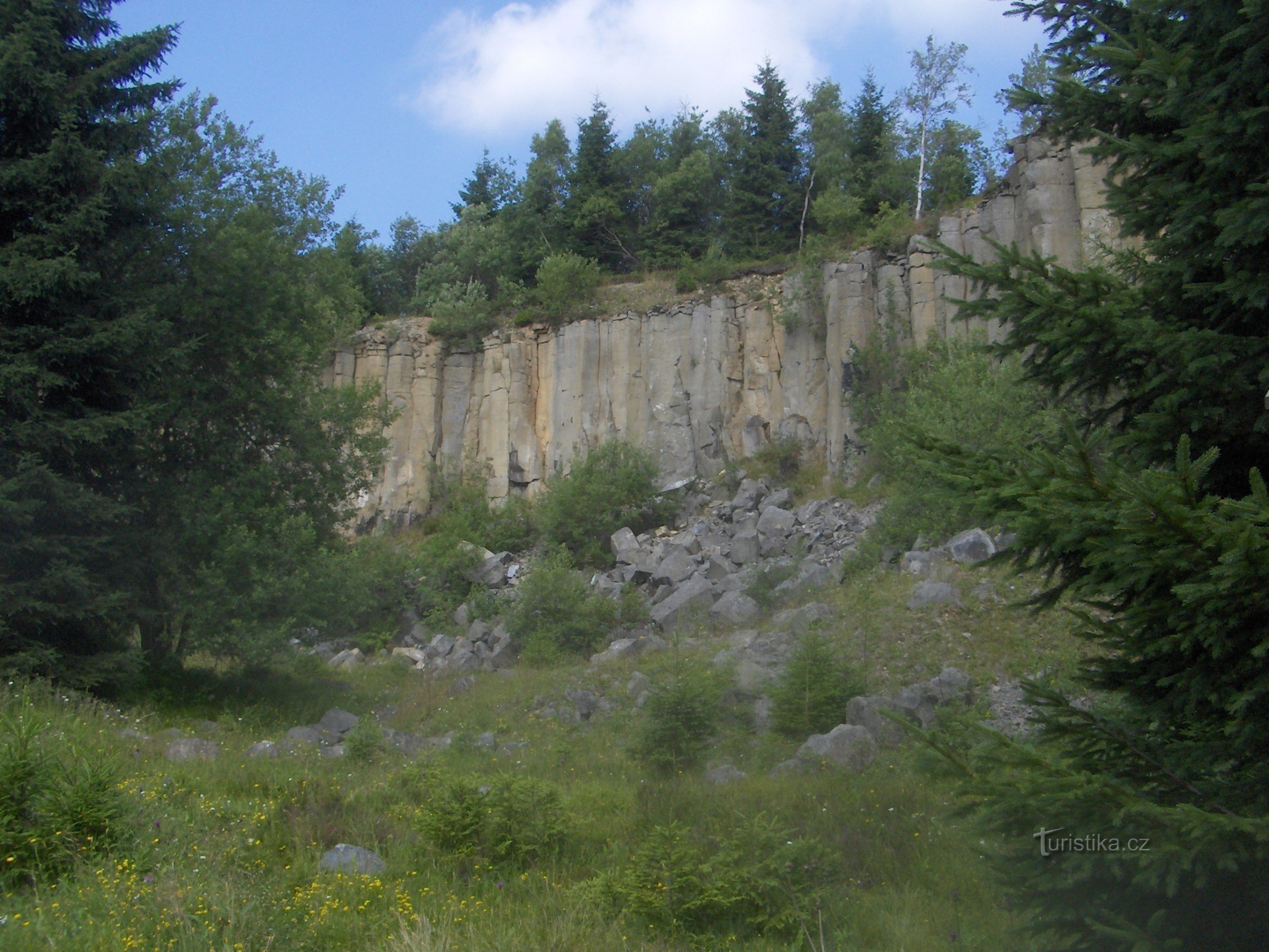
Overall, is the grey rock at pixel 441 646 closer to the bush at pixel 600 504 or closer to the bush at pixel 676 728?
the bush at pixel 600 504

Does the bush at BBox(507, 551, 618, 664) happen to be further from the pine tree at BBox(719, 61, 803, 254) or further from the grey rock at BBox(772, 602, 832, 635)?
the pine tree at BBox(719, 61, 803, 254)

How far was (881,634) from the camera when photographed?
44.2 feet

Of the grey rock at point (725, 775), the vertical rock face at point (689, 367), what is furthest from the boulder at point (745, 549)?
the grey rock at point (725, 775)

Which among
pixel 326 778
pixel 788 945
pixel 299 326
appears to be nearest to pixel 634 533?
pixel 299 326

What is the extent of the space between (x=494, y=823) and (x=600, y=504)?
867 inches

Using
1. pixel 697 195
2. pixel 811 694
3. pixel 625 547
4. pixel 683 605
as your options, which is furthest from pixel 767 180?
pixel 811 694

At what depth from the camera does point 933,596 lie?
14086 millimetres

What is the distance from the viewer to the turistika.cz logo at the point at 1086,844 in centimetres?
310

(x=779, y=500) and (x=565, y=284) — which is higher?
(x=565, y=284)

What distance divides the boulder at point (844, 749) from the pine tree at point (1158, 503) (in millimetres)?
4754

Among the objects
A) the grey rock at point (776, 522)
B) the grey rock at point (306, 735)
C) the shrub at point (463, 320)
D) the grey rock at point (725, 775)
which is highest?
the shrub at point (463, 320)

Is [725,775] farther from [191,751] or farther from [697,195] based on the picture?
[697,195]

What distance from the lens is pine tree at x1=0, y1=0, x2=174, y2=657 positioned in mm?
9812

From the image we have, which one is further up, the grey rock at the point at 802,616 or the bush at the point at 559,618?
the grey rock at the point at 802,616
